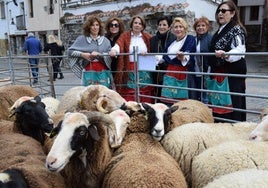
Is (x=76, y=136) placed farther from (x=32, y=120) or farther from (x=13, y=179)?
(x=32, y=120)

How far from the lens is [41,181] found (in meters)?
2.05

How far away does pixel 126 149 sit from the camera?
8.37ft

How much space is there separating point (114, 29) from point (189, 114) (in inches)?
75.3

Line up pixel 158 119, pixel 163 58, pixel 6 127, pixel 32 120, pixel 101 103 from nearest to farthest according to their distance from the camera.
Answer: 1. pixel 158 119
2. pixel 32 120
3. pixel 101 103
4. pixel 6 127
5. pixel 163 58

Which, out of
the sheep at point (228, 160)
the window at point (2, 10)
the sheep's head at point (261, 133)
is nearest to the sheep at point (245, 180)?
Answer: the sheep at point (228, 160)

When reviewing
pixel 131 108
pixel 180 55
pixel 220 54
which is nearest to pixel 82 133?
pixel 131 108

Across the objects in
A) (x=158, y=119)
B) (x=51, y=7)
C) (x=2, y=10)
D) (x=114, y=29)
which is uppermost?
(x=2, y=10)

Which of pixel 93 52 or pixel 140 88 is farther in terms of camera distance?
pixel 140 88

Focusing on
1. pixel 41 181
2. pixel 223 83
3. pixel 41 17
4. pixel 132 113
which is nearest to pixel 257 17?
pixel 41 17

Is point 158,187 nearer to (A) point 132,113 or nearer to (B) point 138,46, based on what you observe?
(A) point 132,113

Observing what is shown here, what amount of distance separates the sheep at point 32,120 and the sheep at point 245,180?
184 cm

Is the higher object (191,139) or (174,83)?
(174,83)

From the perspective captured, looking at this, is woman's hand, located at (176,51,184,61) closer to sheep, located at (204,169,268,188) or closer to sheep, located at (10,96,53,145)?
sheep, located at (10,96,53,145)

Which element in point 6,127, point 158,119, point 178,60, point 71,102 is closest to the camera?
point 158,119
